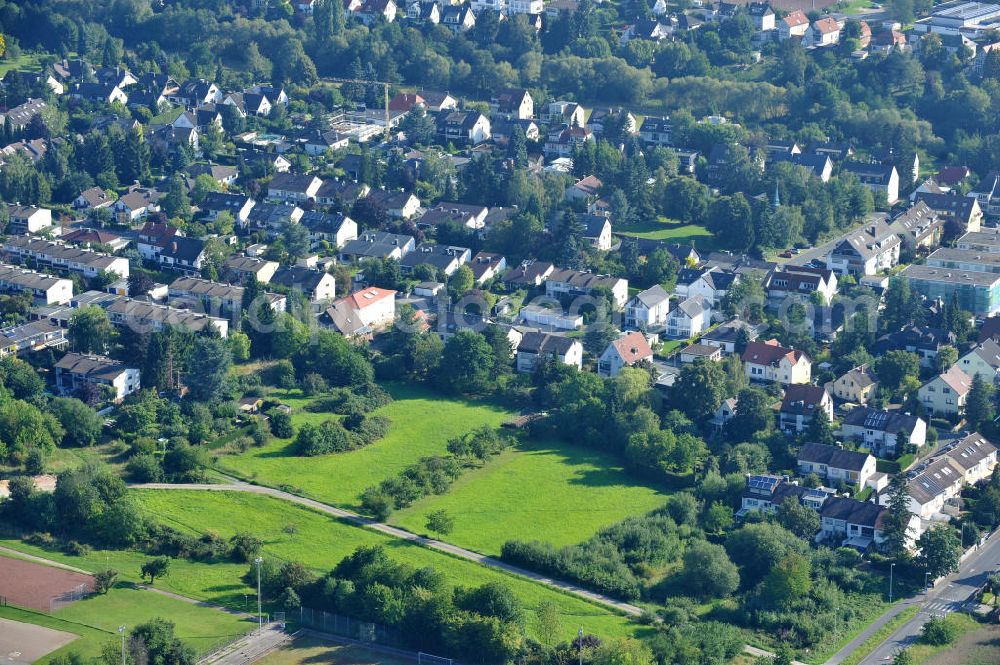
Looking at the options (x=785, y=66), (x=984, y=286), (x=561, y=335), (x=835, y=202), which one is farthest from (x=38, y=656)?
(x=785, y=66)

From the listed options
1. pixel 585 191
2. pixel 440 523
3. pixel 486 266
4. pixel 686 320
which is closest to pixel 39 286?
pixel 486 266

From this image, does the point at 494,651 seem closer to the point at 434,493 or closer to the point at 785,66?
the point at 434,493

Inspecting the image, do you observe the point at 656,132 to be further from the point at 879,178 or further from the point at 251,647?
the point at 251,647

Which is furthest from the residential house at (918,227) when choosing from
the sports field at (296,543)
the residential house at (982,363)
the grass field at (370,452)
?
the sports field at (296,543)

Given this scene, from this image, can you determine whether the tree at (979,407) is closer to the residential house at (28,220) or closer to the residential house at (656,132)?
the residential house at (656,132)

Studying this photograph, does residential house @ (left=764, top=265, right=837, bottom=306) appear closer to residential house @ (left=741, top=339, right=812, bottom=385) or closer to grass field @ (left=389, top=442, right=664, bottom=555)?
residential house @ (left=741, top=339, right=812, bottom=385)

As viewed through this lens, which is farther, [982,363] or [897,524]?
[982,363]
